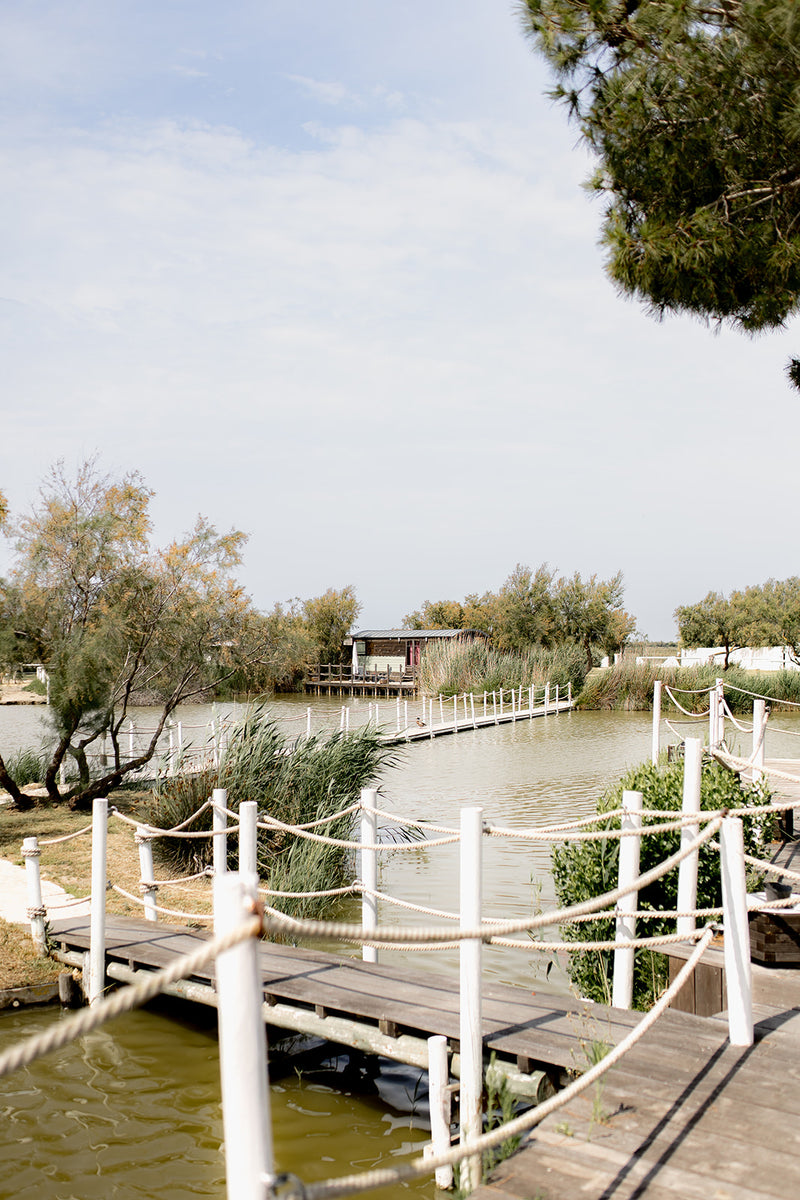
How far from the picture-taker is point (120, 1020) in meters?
6.25

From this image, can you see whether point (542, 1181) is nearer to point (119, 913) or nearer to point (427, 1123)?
point (427, 1123)

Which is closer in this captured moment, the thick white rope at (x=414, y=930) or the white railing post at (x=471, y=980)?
the thick white rope at (x=414, y=930)

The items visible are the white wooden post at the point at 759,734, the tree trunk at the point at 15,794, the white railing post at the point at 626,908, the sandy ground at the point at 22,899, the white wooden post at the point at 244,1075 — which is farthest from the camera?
the tree trunk at the point at 15,794

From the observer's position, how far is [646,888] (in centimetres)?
614

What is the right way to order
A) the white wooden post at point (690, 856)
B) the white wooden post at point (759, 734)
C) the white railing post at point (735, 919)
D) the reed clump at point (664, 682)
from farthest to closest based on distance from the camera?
the reed clump at point (664, 682)
the white wooden post at point (759, 734)
the white wooden post at point (690, 856)
the white railing post at point (735, 919)

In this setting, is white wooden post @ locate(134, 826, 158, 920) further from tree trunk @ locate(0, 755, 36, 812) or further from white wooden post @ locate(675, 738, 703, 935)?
tree trunk @ locate(0, 755, 36, 812)

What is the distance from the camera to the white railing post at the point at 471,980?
158 inches

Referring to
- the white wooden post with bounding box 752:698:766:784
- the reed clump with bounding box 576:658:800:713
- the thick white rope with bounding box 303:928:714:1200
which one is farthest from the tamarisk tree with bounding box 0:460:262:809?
the reed clump with bounding box 576:658:800:713

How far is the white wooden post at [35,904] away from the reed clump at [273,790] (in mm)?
2417

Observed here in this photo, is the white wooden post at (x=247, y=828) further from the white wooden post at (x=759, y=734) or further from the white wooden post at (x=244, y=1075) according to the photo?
the white wooden post at (x=759, y=734)

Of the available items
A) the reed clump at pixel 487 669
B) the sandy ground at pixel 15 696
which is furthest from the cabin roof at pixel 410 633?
the sandy ground at pixel 15 696

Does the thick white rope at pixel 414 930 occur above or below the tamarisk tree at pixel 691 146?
below

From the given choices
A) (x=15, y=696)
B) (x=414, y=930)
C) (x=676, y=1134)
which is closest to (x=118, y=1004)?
(x=414, y=930)

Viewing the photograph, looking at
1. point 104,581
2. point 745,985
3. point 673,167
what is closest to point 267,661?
point 104,581
